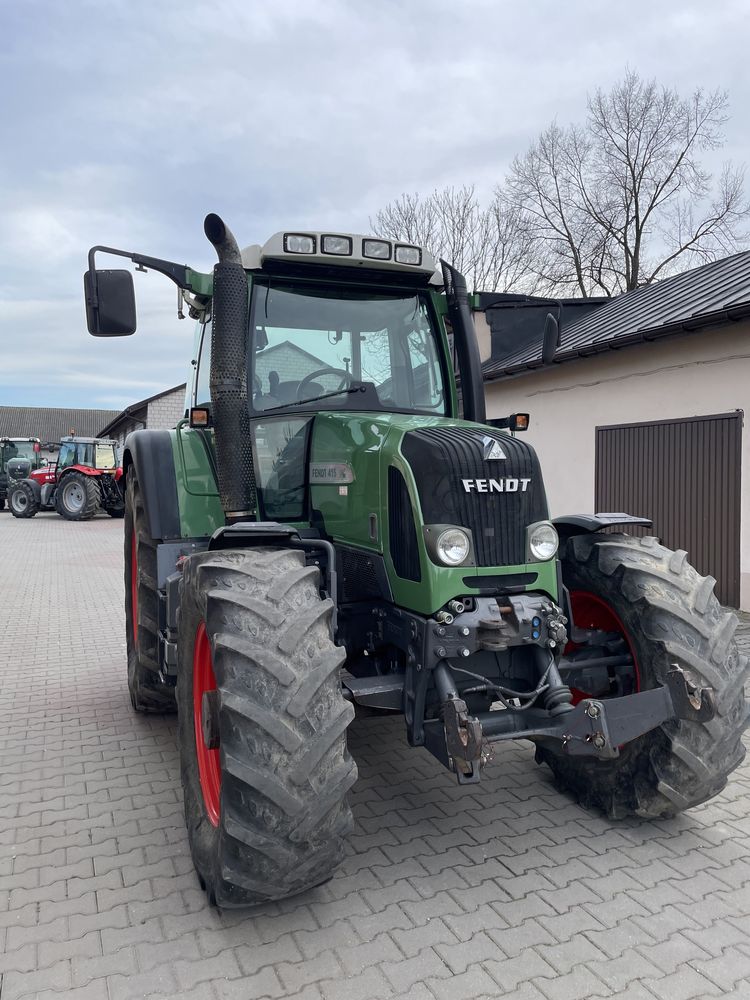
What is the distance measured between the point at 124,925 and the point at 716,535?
24.2ft

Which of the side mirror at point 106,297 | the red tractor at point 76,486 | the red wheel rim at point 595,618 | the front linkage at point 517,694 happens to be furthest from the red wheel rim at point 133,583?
the red tractor at point 76,486

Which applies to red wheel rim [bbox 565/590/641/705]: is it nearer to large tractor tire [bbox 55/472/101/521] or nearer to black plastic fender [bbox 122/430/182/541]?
black plastic fender [bbox 122/430/182/541]

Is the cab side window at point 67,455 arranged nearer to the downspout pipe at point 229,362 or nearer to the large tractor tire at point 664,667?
the downspout pipe at point 229,362

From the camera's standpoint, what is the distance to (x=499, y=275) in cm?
2552

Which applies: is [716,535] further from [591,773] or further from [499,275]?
[499,275]

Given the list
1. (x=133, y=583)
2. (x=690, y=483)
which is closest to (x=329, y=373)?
(x=133, y=583)

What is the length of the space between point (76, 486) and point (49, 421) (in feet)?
149

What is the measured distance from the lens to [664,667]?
10.2 feet

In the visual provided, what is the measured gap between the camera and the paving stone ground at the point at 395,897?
236 centimetres

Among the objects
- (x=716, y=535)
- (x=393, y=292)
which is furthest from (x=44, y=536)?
(x=393, y=292)

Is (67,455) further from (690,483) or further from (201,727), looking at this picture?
(201,727)

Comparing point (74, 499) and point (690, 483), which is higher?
point (690, 483)

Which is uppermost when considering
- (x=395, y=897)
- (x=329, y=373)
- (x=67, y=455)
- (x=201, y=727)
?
(x=329, y=373)

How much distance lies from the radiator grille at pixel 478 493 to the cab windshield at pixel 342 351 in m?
0.81
